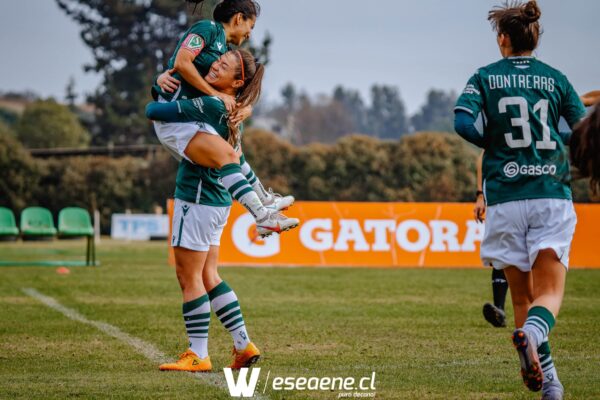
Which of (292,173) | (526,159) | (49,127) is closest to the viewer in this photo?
(526,159)

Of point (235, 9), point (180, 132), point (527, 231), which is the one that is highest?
point (235, 9)

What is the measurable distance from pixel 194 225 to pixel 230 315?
0.70m

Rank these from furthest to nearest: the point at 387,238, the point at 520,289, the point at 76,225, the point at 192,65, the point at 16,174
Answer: the point at 16,174, the point at 76,225, the point at 387,238, the point at 192,65, the point at 520,289

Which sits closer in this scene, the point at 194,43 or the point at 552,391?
the point at 552,391

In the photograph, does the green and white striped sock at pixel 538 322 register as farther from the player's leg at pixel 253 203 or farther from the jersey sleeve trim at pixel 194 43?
the jersey sleeve trim at pixel 194 43

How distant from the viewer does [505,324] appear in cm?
1063

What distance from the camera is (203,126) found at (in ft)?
22.4

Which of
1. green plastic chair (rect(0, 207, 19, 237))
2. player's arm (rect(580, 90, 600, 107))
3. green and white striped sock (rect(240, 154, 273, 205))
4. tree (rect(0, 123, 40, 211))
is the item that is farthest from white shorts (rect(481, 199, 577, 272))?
tree (rect(0, 123, 40, 211))

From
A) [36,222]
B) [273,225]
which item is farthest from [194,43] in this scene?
[36,222]

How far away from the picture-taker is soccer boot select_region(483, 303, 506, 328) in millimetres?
10242

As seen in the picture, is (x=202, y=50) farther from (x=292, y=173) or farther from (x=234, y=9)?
(x=292, y=173)

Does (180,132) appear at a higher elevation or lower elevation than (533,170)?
higher

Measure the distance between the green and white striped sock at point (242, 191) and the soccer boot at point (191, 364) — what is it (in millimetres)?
1113

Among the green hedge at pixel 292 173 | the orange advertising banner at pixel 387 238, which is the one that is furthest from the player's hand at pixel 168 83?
the green hedge at pixel 292 173
